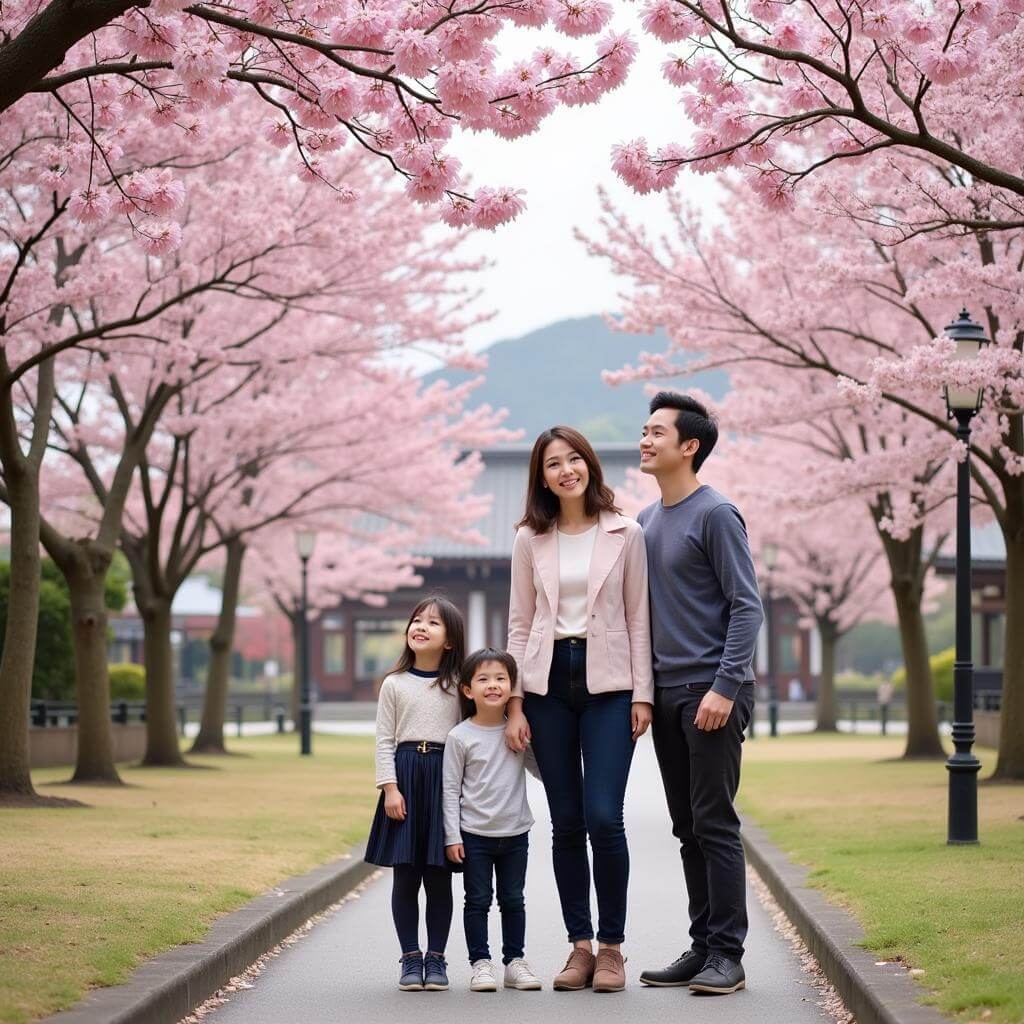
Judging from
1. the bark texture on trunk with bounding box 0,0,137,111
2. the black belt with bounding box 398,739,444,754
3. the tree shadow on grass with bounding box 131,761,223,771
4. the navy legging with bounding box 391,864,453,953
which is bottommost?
the tree shadow on grass with bounding box 131,761,223,771

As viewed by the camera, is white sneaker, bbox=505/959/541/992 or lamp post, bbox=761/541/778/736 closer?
white sneaker, bbox=505/959/541/992

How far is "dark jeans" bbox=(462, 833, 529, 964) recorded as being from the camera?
6.12 m

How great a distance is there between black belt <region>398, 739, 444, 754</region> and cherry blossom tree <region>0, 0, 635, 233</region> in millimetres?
2750

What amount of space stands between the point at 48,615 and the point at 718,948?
1822 cm

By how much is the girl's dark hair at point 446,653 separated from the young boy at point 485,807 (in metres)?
0.15

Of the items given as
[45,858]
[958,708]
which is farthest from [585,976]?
[958,708]

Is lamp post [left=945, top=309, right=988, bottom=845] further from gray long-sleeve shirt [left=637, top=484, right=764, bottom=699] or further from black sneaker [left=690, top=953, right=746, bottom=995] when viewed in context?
gray long-sleeve shirt [left=637, top=484, right=764, bottom=699]

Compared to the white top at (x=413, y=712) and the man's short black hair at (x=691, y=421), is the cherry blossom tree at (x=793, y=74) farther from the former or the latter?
the white top at (x=413, y=712)

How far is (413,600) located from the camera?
50781mm

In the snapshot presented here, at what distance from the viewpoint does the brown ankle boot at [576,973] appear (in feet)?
20.3

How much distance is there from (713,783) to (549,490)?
4.30 ft

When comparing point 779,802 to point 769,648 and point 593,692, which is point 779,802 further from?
point 769,648

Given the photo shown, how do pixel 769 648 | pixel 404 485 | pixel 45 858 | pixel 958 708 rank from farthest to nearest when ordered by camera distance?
pixel 769 648 < pixel 404 485 < pixel 958 708 < pixel 45 858

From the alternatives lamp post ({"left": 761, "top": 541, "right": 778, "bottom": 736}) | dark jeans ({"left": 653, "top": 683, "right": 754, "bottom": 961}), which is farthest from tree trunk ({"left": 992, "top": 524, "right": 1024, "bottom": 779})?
lamp post ({"left": 761, "top": 541, "right": 778, "bottom": 736})
